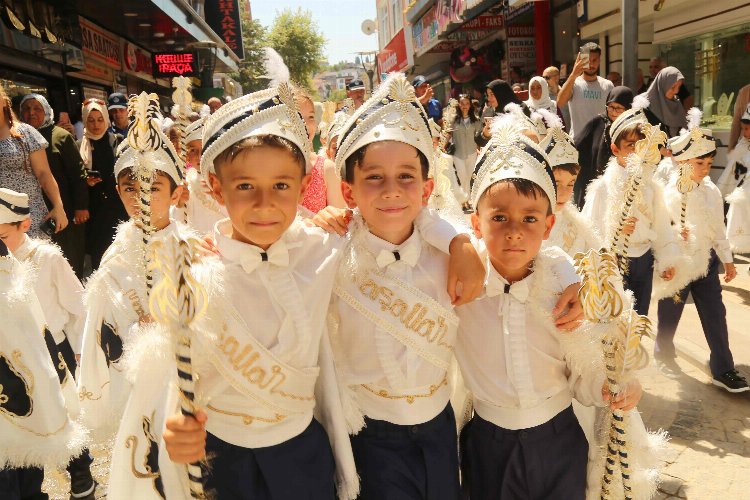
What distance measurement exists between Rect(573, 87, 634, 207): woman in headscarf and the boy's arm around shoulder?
442cm

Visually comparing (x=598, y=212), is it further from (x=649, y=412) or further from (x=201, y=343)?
(x=201, y=343)

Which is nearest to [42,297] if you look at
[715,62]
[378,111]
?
[378,111]

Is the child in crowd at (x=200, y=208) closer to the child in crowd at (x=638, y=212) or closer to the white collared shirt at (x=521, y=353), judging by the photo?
the white collared shirt at (x=521, y=353)

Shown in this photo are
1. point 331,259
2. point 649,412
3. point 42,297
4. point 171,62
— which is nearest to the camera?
point 331,259

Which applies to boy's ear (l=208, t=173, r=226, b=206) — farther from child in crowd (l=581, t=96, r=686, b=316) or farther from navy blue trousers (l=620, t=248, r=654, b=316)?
navy blue trousers (l=620, t=248, r=654, b=316)

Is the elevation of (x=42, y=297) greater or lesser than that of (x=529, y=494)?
greater

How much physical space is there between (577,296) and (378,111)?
40.0 inches

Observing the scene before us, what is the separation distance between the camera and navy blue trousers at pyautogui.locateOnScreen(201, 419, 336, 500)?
202cm

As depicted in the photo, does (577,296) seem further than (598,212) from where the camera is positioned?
No

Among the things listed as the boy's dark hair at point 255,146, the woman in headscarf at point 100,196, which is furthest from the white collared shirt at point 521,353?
the woman in headscarf at point 100,196

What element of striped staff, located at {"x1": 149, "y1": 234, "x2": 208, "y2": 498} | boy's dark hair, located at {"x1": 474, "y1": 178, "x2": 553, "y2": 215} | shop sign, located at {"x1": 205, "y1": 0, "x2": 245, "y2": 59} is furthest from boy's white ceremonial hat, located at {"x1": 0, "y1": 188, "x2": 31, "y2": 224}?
shop sign, located at {"x1": 205, "y1": 0, "x2": 245, "y2": 59}

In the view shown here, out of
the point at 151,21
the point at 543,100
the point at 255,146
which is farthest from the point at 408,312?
the point at 151,21

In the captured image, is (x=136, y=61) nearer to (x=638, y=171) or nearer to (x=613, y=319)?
(x=638, y=171)

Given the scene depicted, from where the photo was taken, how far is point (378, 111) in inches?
91.2
